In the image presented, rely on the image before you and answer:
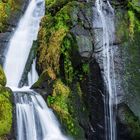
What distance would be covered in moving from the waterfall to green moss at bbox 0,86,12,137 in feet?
9.68

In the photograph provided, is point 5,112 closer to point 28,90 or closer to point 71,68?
point 28,90

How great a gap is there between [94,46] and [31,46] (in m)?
2.49

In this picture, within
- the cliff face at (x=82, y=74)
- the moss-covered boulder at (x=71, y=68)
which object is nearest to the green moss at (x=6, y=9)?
the cliff face at (x=82, y=74)

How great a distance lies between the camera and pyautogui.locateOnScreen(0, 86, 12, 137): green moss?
11102mm

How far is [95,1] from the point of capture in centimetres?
1412

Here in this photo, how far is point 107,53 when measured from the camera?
13430 millimetres

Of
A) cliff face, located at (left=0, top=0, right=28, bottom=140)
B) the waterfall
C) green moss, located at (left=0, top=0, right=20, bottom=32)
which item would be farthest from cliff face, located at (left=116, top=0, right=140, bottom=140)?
green moss, located at (left=0, top=0, right=20, bottom=32)

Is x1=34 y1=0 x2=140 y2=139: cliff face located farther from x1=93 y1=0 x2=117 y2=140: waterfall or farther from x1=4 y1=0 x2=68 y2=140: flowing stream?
x1=4 y1=0 x2=68 y2=140: flowing stream

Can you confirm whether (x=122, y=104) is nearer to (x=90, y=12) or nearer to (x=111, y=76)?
(x=111, y=76)

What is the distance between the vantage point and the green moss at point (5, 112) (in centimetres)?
1110

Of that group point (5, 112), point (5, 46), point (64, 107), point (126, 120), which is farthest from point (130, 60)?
point (5, 112)

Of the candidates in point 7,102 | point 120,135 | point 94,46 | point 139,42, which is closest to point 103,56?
point 94,46

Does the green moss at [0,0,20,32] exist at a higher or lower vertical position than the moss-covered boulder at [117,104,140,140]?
higher

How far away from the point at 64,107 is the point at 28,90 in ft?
3.55
